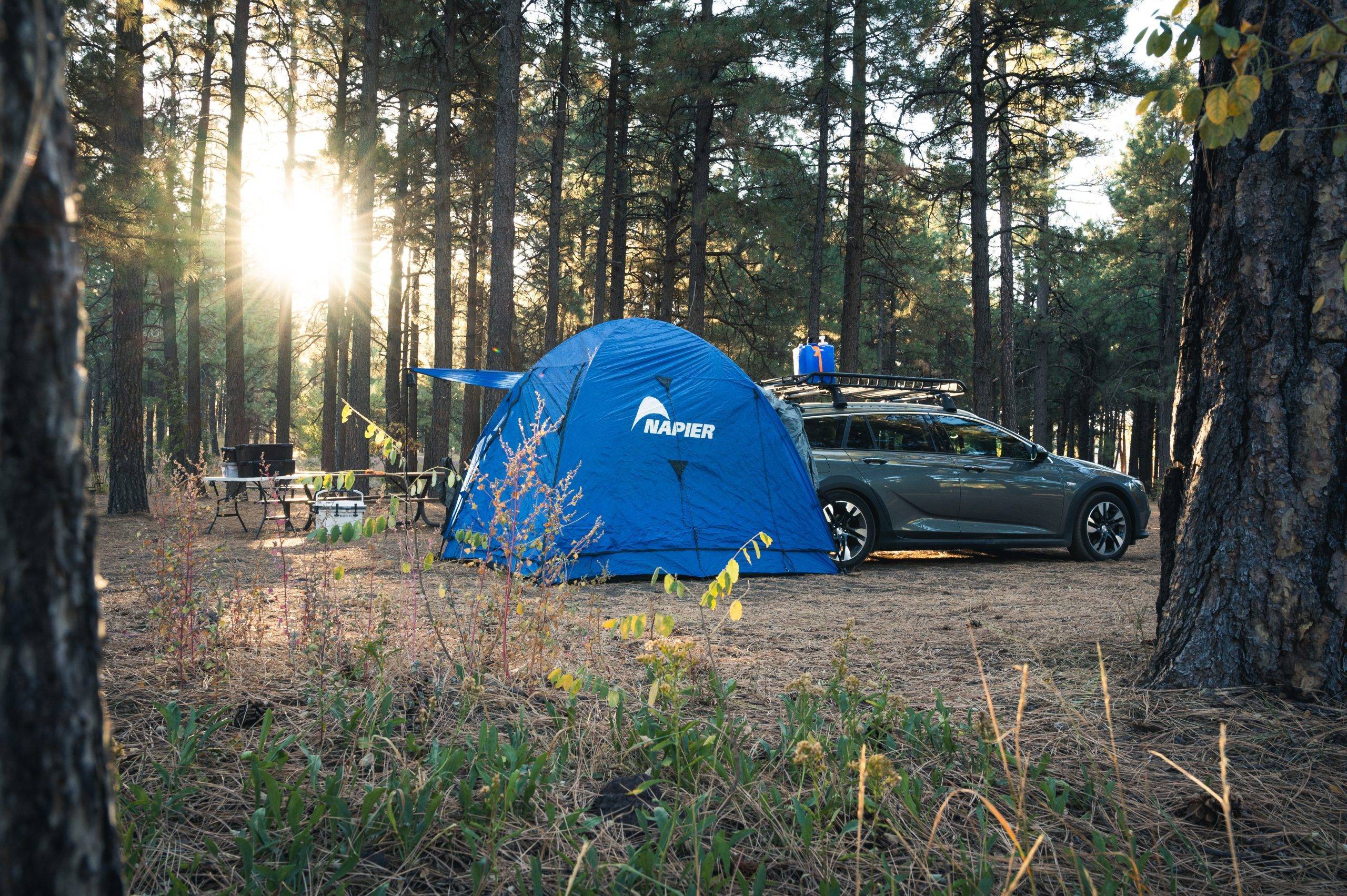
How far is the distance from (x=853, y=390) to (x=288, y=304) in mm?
14804

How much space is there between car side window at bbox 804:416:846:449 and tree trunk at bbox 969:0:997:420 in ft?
18.0

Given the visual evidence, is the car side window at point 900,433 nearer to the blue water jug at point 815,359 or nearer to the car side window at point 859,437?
the car side window at point 859,437

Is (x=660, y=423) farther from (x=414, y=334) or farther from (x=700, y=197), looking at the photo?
(x=414, y=334)

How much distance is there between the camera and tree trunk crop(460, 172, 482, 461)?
17.5m

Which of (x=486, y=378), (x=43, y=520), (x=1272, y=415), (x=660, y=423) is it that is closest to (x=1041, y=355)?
(x=486, y=378)

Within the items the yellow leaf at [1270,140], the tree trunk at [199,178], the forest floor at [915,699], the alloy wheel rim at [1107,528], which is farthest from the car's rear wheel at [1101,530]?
the tree trunk at [199,178]

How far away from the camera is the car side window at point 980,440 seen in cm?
895

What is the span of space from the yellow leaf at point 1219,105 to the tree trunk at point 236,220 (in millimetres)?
17100

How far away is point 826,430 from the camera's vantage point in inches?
340

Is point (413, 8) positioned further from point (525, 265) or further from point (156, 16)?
point (525, 265)

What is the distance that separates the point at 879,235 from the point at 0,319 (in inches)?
746

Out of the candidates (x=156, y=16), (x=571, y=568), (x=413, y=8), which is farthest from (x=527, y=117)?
(x=571, y=568)

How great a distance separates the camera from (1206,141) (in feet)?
6.10

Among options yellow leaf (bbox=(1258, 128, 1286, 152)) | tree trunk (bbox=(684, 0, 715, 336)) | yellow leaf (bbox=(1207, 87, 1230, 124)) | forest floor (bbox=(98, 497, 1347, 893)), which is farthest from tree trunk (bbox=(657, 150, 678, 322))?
yellow leaf (bbox=(1207, 87, 1230, 124))
